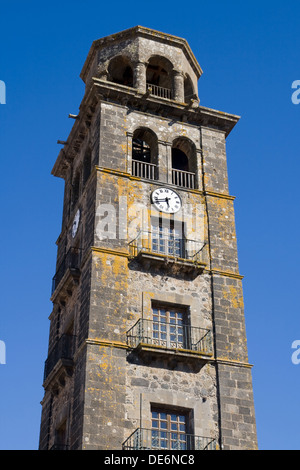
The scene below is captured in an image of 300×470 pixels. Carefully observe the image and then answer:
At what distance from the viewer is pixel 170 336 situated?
106 feet

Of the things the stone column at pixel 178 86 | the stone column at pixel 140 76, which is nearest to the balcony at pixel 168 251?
the stone column at pixel 140 76

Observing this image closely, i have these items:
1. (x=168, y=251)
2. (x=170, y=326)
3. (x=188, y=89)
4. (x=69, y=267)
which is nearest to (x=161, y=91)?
(x=188, y=89)

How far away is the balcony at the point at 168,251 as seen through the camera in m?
33.4

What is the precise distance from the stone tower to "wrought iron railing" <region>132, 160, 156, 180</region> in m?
0.10

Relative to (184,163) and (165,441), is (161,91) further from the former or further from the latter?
(165,441)

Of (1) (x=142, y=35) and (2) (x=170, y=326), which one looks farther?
(1) (x=142, y=35)

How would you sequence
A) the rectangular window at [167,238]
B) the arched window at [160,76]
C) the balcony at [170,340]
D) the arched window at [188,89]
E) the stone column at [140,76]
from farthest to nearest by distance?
the arched window at [188,89] → the arched window at [160,76] → the stone column at [140,76] → the rectangular window at [167,238] → the balcony at [170,340]

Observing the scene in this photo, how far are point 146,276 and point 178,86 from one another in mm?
12457

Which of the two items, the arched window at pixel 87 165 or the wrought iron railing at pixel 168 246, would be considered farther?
the arched window at pixel 87 165

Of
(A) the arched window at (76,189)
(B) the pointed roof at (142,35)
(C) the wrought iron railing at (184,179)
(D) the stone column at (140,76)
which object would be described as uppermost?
(B) the pointed roof at (142,35)

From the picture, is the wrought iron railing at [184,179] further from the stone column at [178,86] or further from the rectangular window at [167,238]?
the stone column at [178,86]

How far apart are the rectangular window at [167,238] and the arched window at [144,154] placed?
274 centimetres

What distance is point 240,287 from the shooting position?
114ft
